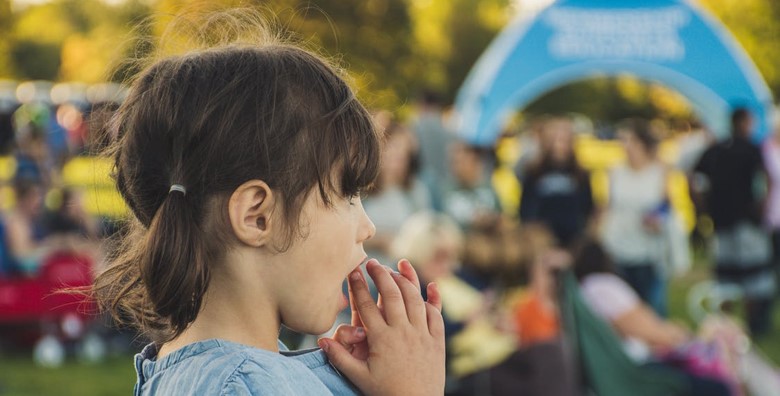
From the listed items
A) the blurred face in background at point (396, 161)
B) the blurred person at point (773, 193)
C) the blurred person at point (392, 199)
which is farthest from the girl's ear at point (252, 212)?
the blurred person at point (773, 193)

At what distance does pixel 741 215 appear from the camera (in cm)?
821

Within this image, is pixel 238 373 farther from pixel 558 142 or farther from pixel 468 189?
pixel 558 142

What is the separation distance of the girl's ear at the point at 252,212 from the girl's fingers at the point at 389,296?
16 centimetres

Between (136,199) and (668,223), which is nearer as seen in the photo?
(136,199)

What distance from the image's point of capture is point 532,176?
8.09 m

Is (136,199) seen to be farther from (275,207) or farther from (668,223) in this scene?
(668,223)

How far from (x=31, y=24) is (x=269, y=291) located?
73794 mm

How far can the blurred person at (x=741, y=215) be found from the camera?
8.21 metres

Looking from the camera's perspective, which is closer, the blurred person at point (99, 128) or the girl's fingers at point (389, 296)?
the girl's fingers at point (389, 296)

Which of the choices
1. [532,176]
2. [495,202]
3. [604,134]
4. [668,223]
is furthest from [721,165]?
[604,134]

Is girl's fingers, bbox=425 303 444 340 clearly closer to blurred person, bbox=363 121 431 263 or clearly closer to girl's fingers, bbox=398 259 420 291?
girl's fingers, bbox=398 259 420 291

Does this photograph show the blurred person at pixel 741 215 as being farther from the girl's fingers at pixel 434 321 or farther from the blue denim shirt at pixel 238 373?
the blue denim shirt at pixel 238 373

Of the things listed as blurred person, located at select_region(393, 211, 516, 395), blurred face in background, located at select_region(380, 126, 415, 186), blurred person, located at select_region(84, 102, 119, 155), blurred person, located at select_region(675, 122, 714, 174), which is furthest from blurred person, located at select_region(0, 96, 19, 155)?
blurred person, located at select_region(84, 102, 119, 155)

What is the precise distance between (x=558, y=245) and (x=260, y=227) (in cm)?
636
